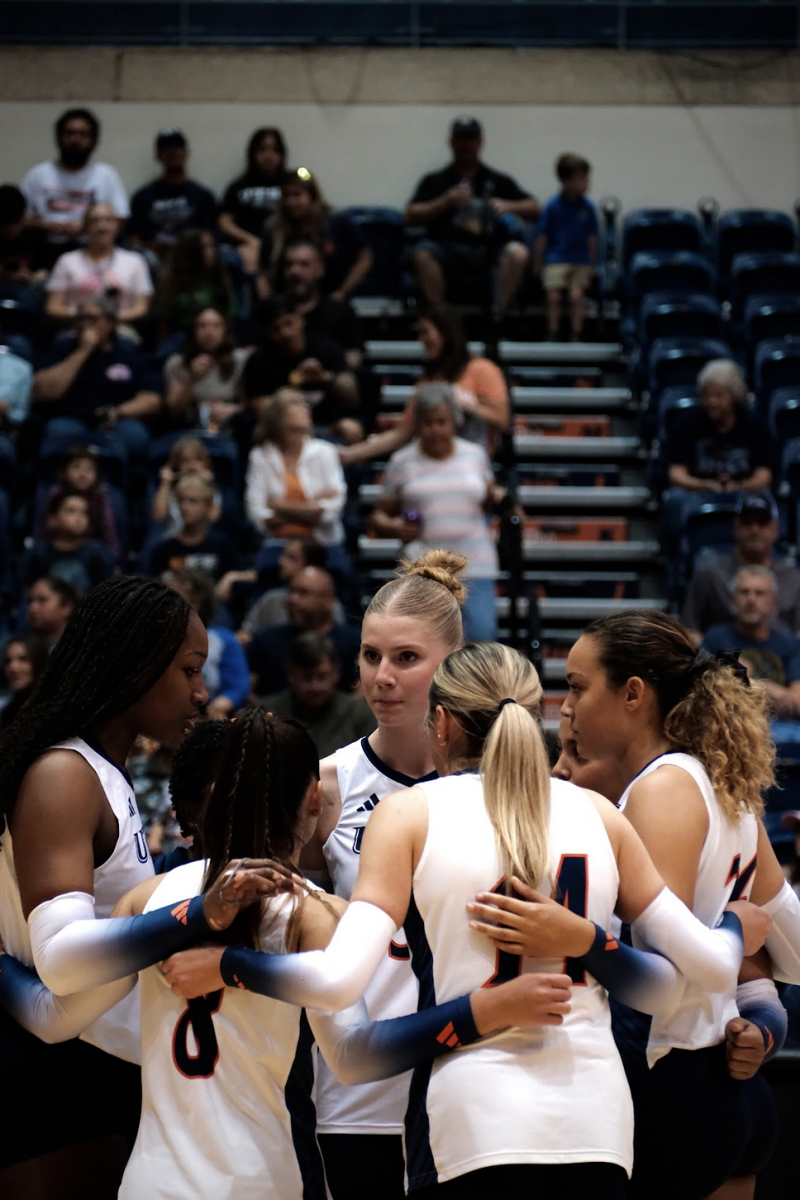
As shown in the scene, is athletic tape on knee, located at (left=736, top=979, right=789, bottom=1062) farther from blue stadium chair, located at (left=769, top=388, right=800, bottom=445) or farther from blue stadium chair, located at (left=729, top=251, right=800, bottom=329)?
blue stadium chair, located at (left=729, top=251, right=800, bottom=329)

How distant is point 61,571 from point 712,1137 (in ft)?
15.9

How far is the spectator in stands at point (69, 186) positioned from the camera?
9.89 metres

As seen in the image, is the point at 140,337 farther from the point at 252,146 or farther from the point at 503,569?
the point at 503,569

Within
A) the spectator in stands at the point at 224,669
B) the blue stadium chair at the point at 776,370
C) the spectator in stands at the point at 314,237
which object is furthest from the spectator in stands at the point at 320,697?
the blue stadium chair at the point at 776,370

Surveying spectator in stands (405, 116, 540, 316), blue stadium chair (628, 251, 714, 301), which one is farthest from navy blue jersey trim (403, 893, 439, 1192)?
blue stadium chair (628, 251, 714, 301)

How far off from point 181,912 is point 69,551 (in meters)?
4.82

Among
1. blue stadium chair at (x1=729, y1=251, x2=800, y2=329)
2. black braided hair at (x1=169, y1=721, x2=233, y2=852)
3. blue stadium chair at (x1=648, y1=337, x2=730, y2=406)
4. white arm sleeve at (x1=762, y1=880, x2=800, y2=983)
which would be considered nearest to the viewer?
black braided hair at (x1=169, y1=721, x2=233, y2=852)

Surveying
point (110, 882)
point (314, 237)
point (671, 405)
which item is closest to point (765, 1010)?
point (110, 882)

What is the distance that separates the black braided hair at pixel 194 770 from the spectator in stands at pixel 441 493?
416cm

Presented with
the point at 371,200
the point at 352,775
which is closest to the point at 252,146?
the point at 371,200

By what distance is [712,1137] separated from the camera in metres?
2.51

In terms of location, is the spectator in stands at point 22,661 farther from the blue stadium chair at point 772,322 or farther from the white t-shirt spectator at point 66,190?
the blue stadium chair at point 772,322

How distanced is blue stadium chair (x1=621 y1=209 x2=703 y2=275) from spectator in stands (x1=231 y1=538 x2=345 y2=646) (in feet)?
15.8

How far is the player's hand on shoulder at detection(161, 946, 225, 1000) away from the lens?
2199 mm
